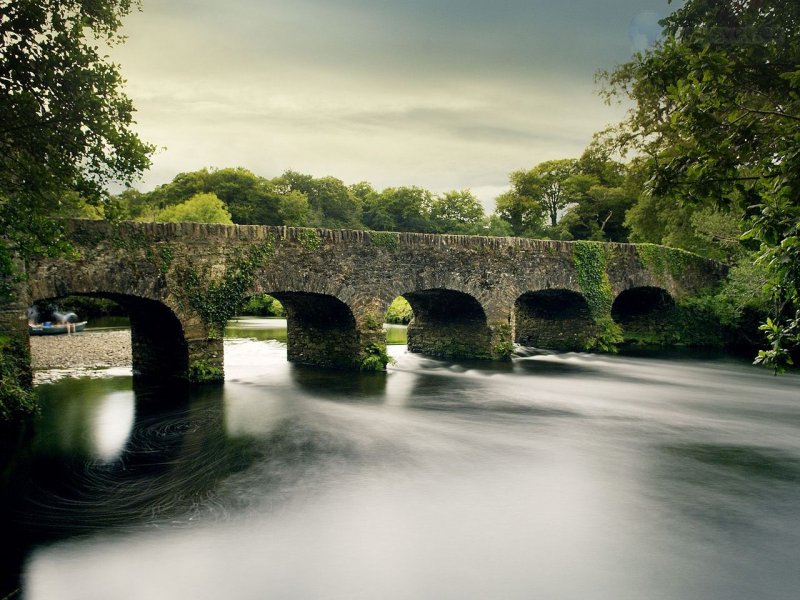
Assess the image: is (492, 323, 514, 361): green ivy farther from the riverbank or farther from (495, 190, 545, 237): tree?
(495, 190, 545, 237): tree

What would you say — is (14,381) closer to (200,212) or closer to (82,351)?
(82,351)

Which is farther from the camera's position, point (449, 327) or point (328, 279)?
point (449, 327)

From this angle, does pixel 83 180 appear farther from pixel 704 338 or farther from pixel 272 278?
pixel 704 338

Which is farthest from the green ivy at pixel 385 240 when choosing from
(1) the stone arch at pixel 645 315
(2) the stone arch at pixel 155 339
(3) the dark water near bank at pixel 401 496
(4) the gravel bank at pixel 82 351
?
(1) the stone arch at pixel 645 315

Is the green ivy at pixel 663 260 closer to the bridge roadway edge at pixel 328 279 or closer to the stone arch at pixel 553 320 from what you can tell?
→ the bridge roadway edge at pixel 328 279

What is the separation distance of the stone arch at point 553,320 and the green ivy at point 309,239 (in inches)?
355

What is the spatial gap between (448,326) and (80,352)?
500 inches

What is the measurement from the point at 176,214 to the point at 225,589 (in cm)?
4267

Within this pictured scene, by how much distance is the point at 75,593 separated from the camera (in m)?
5.36

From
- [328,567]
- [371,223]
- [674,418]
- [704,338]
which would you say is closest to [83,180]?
[328,567]

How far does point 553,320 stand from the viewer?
22.6m

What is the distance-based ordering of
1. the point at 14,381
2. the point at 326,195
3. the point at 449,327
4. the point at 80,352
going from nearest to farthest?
the point at 14,381, the point at 449,327, the point at 80,352, the point at 326,195

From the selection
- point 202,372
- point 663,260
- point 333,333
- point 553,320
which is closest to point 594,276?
point 553,320

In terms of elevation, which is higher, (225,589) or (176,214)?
(176,214)
